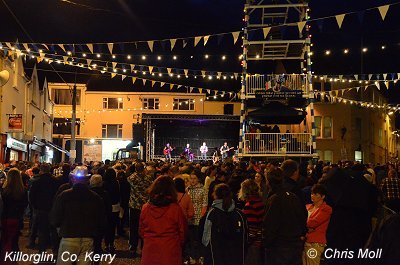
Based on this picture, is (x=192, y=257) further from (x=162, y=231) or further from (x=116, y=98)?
(x=116, y=98)

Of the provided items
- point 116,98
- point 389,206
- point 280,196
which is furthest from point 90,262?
point 116,98

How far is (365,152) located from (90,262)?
40059mm

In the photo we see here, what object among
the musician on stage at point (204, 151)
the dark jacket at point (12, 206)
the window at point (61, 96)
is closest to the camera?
the dark jacket at point (12, 206)

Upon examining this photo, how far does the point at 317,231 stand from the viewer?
752cm

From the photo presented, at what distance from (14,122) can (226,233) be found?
22463mm

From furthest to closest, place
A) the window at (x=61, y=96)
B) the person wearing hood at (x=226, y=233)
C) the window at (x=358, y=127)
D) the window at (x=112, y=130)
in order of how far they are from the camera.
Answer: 1. the window at (x=61, y=96)
2. the window at (x=112, y=130)
3. the window at (x=358, y=127)
4. the person wearing hood at (x=226, y=233)

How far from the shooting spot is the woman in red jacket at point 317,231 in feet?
24.6

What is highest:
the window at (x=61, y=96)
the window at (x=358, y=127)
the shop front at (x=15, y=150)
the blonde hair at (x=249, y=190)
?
the window at (x=61, y=96)

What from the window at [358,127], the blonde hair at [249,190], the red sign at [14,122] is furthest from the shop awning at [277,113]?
the window at [358,127]

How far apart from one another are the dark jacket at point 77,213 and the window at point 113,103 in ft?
145

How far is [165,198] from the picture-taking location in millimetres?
6078

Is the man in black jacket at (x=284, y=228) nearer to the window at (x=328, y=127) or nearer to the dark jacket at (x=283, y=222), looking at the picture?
the dark jacket at (x=283, y=222)

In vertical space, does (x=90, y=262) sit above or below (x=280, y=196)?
below

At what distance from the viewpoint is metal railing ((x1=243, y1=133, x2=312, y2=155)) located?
74.0ft
